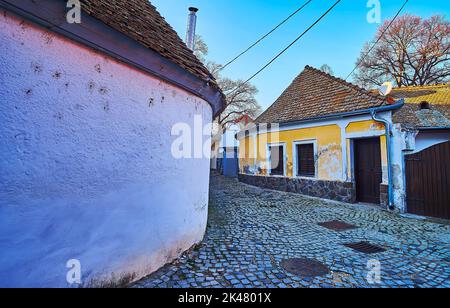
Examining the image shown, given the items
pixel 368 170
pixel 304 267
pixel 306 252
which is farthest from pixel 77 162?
pixel 368 170

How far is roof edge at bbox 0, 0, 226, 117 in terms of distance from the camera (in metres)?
1.78

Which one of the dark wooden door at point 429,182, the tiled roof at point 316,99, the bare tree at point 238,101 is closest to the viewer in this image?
the dark wooden door at point 429,182

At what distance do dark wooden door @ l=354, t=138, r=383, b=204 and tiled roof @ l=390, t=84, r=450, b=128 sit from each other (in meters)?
3.11

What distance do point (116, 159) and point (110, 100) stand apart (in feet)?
2.16

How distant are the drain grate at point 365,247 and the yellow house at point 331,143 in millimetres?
3401

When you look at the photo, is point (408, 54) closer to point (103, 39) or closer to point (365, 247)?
point (365, 247)

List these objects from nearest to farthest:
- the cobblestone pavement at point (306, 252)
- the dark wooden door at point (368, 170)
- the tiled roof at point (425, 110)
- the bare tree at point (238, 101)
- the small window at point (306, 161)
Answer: the cobblestone pavement at point (306, 252) → the dark wooden door at point (368, 170) → the small window at point (306, 161) → the tiled roof at point (425, 110) → the bare tree at point (238, 101)

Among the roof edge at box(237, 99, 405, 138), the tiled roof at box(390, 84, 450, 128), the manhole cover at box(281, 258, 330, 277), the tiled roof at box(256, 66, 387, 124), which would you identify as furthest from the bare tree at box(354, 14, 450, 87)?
the manhole cover at box(281, 258, 330, 277)

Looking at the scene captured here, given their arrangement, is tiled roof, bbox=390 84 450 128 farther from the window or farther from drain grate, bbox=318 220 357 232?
drain grate, bbox=318 220 357 232

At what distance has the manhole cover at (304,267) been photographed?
3.01 metres

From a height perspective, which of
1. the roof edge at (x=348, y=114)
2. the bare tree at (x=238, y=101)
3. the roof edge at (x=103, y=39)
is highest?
the bare tree at (x=238, y=101)

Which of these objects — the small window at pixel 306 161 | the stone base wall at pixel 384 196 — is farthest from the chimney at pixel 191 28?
the stone base wall at pixel 384 196

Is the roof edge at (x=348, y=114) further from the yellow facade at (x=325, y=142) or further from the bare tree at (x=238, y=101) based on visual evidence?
the bare tree at (x=238, y=101)
